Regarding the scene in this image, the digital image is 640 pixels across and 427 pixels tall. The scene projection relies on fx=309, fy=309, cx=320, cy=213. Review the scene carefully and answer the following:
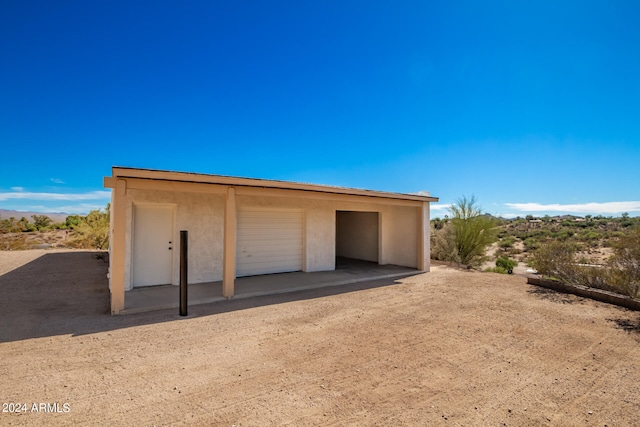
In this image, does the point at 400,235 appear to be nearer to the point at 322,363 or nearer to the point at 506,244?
the point at 322,363

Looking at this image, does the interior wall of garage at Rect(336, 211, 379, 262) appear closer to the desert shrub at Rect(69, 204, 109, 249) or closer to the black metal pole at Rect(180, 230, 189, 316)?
the black metal pole at Rect(180, 230, 189, 316)

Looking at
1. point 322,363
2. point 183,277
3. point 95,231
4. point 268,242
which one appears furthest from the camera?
point 95,231

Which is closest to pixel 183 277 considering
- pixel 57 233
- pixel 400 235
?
pixel 400 235

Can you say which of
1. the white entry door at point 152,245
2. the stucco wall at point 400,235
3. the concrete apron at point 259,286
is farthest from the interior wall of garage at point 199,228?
the stucco wall at point 400,235

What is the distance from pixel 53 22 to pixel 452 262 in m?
15.9

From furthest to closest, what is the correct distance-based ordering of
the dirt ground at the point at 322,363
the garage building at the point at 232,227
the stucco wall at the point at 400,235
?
the stucco wall at the point at 400,235
the garage building at the point at 232,227
the dirt ground at the point at 322,363

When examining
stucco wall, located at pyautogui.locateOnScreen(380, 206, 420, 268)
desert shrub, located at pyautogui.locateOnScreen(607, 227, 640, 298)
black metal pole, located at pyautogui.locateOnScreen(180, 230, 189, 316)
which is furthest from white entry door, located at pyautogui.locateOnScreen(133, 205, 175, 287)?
desert shrub, located at pyautogui.locateOnScreen(607, 227, 640, 298)

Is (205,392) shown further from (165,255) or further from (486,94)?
(486,94)

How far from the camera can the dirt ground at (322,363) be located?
2902mm

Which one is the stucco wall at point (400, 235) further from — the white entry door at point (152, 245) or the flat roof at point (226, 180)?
the white entry door at point (152, 245)

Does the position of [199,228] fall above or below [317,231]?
above

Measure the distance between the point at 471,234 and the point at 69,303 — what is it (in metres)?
14.5

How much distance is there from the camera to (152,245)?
8.23 meters

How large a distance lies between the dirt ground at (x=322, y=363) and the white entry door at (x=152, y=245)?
121cm
